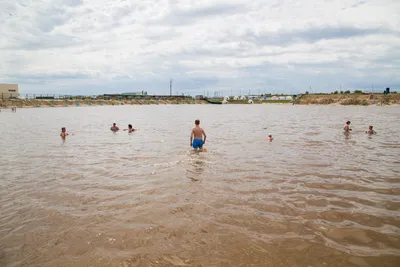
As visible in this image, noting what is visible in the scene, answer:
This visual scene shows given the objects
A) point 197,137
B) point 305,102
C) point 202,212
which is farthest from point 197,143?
point 305,102

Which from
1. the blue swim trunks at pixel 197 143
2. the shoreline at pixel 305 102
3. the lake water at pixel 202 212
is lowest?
the lake water at pixel 202 212

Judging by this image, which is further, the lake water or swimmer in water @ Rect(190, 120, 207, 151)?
swimmer in water @ Rect(190, 120, 207, 151)

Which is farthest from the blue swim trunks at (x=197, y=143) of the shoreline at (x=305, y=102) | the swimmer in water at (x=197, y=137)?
the shoreline at (x=305, y=102)

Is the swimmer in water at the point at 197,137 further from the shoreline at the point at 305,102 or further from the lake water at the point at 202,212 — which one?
the shoreline at the point at 305,102

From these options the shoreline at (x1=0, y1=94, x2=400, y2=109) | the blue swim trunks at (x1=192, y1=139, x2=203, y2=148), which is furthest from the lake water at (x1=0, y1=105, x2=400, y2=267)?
the shoreline at (x1=0, y1=94, x2=400, y2=109)

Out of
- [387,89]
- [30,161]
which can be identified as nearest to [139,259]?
[30,161]

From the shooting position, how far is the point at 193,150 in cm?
1510

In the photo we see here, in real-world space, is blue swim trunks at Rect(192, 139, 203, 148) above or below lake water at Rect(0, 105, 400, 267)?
above

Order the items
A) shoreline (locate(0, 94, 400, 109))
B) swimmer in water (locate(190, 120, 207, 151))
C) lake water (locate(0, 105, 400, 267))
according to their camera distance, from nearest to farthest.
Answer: lake water (locate(0, 105, 400, 267)) → swimmer in water (locate(190, 120, 207, 151)) → shoreline (locate(0, 94, 400, 109))

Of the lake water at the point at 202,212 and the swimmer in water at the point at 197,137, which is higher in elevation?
the swimmer in water at the point at 197,137

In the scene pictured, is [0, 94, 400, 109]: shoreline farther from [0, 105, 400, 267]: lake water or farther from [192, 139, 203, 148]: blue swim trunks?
[0, 105, 400, 267]: lake water

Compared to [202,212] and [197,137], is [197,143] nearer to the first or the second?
[197,137]

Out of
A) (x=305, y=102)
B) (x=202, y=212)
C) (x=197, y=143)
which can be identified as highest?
(x=305, y=102)

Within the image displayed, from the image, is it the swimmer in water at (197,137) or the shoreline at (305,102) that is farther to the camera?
the shoreline at (305,102)
